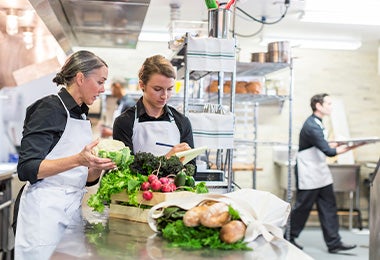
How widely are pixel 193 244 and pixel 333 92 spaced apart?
278 inches

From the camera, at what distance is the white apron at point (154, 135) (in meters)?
2.93

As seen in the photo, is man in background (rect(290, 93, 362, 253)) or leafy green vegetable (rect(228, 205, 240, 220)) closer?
leafy green vegetable (rect(228, 205, 240, 220))

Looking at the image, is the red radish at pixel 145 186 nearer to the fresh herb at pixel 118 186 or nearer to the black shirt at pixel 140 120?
the fresh herb at pixel 118 186

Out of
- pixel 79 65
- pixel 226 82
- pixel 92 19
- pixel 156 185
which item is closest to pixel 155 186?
pixel 156 185

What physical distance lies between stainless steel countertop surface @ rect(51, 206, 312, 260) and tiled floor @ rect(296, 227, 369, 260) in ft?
14.7

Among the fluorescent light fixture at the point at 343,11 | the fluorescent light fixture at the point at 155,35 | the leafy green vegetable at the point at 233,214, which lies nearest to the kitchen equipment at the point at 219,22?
the leafy green vegetable at the point at 233,214

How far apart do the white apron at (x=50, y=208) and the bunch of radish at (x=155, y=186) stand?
0.28 meters

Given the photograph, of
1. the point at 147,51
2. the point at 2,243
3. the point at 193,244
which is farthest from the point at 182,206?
the point at 147,51

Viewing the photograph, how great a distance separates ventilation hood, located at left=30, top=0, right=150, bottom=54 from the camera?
3.10 m

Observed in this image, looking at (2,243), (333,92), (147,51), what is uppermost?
(147,51)

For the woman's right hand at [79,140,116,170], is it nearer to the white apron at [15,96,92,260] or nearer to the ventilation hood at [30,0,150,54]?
the white apron at [15,96,92,260]

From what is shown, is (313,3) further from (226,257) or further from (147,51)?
(226,257)

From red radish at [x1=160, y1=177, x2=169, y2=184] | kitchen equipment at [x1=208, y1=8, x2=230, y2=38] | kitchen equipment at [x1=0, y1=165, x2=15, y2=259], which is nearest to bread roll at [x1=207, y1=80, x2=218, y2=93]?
kitchen equipment at [x1=0, y1=165, x2=15, y2=259]

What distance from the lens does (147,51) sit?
8.34 meters
